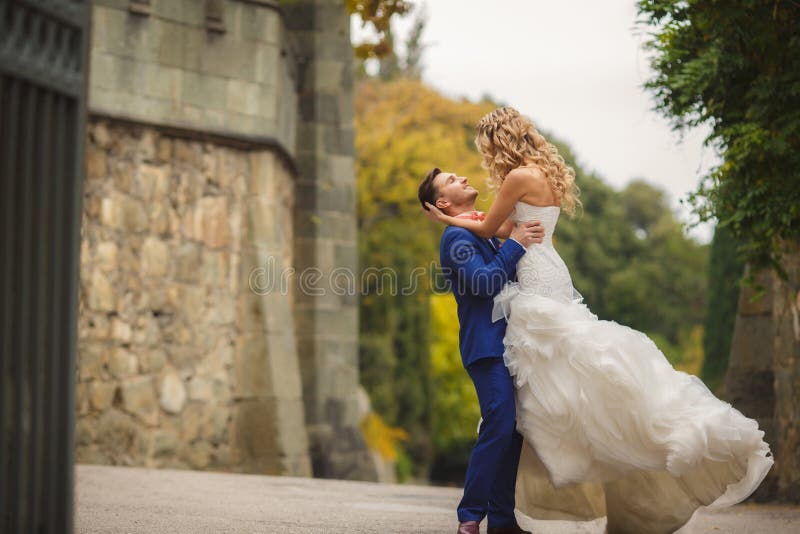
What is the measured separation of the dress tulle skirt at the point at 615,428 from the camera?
4.88 metres

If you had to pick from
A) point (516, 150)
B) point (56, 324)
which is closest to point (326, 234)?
point (516, 150)

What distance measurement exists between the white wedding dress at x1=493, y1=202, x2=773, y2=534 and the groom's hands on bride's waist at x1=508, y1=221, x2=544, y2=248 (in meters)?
0.04

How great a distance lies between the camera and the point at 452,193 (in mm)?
5395

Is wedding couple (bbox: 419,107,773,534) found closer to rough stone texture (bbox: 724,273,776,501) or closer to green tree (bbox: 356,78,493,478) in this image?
rough stone texture (bbox: 724,273,776,501)

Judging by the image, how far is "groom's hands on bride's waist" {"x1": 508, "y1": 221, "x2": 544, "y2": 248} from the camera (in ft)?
17.3

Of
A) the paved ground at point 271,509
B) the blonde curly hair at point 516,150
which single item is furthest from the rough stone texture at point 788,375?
the blonde curly hair at point 516,150

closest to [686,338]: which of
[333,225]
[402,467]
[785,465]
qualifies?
[402,467]

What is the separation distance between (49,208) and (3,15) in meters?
0.54

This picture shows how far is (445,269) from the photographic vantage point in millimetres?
5234

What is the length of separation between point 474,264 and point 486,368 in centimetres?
48

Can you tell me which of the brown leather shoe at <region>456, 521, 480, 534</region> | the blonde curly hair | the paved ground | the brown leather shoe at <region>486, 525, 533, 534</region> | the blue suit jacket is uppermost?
the blonde curly hair

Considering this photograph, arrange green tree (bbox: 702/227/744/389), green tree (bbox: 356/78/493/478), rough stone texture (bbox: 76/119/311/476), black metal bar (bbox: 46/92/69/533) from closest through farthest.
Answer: black metal bar (bbox: 46/92/69/533) < rough stone texture (bbox: 76/119/311/476) < green tree (bbox: 702/227/744/389) < green tree (bbox: 356/78/493/478)

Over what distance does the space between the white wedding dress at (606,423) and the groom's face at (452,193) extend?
0.81ft

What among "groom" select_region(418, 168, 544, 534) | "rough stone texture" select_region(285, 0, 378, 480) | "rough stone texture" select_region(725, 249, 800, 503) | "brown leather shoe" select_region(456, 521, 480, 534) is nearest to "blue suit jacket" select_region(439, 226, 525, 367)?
"groom" select_region(418, 168, 544, 534)
